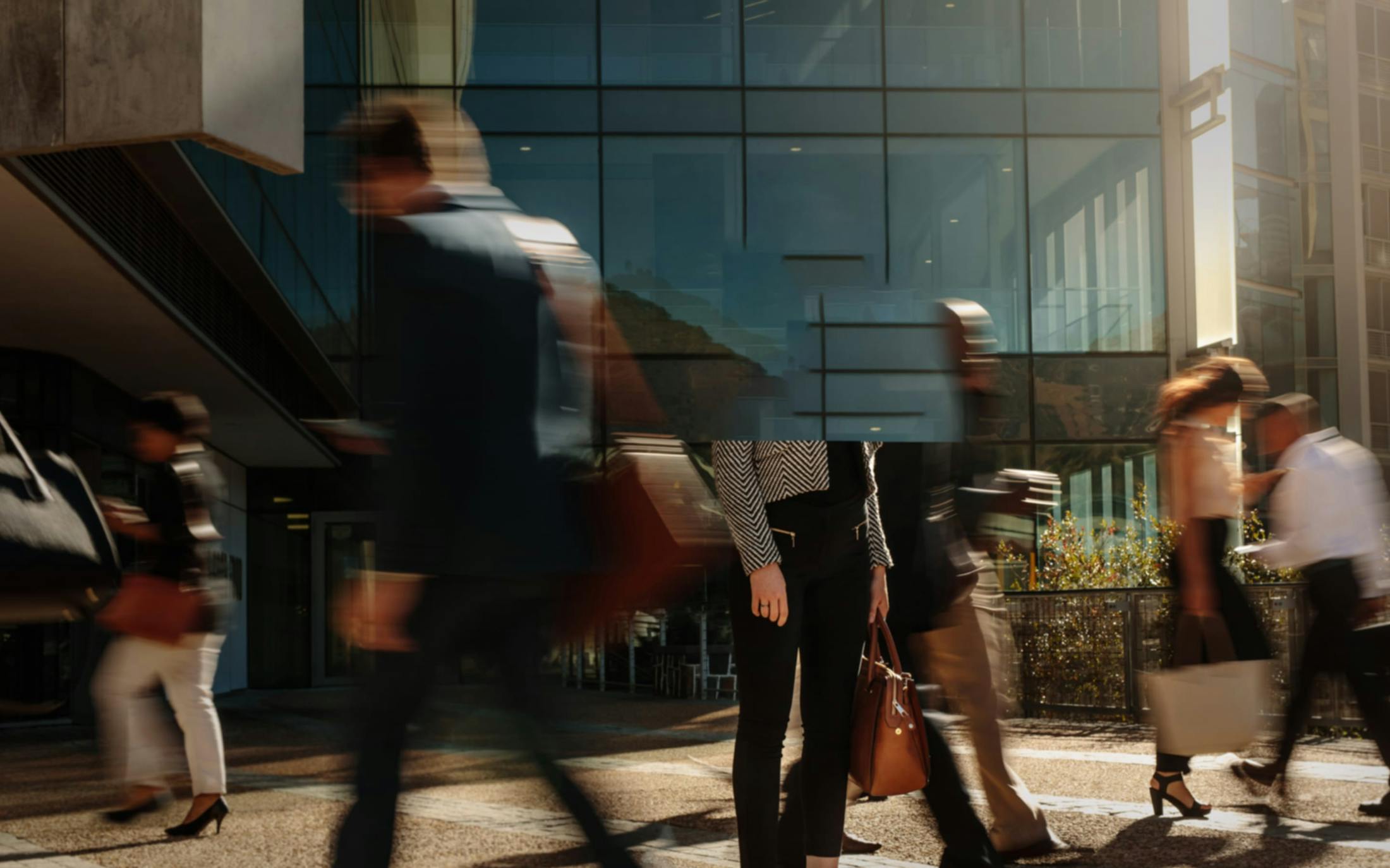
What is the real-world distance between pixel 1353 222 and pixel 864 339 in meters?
19.5

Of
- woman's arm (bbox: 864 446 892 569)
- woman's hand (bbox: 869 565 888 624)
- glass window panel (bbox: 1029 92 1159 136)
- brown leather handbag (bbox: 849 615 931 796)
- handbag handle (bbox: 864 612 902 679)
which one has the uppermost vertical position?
glass window panel (bbox: 1029 92 1159 136)

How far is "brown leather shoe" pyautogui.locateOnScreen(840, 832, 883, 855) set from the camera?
4688mm

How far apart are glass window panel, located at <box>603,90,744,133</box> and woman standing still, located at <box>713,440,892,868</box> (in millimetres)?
16786

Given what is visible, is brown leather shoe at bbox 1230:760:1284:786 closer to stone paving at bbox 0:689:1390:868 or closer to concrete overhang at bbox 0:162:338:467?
stone paving at bbox 0:689:1390:868

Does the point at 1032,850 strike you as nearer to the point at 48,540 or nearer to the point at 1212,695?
the point at 1212,695

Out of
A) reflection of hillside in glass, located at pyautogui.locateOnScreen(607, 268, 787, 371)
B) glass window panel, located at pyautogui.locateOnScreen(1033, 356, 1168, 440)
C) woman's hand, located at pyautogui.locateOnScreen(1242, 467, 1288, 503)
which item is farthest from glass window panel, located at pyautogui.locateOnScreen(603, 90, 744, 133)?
woman's hand, located at pyautogui.locateOnScreen(1242, 467, 1288, 503)

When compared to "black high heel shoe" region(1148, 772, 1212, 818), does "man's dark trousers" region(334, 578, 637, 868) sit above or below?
above

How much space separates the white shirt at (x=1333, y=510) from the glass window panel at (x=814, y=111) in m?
15.0

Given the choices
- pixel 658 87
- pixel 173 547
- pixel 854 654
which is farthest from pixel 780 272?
pixel 854 654

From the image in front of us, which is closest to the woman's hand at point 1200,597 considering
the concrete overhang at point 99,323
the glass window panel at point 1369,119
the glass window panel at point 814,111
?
the concrete overhang at point 99,323

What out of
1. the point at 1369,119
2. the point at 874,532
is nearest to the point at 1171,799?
the point at 874,532

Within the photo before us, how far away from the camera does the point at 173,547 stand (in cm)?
548

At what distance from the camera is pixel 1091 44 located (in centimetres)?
2005

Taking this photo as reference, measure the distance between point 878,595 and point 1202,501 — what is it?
77.8 inches
